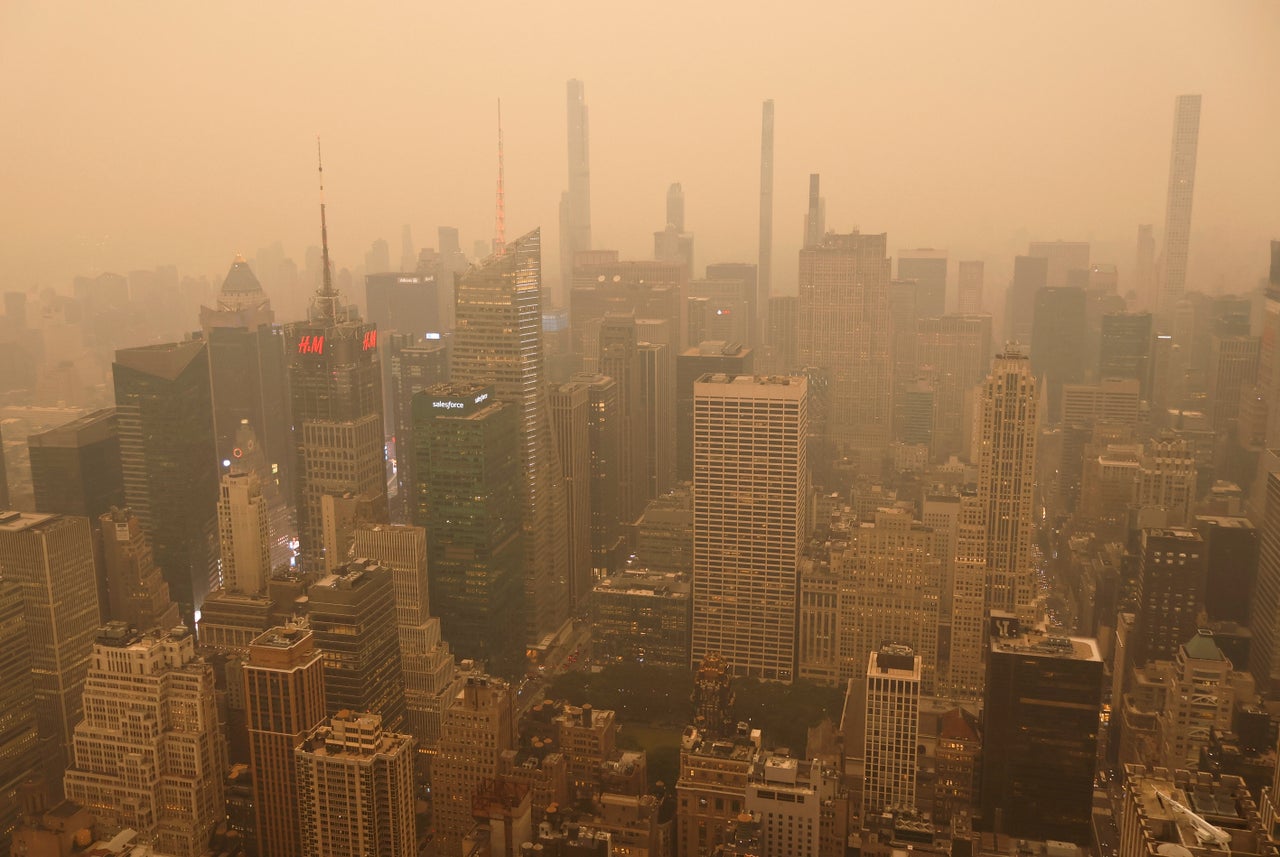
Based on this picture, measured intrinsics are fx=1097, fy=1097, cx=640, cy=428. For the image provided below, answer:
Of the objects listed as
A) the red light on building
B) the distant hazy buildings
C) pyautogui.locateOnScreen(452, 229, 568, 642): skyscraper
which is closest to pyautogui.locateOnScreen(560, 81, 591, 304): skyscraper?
pyautogui.locateOnScreen(452, 229, 568, 642): skyscraper

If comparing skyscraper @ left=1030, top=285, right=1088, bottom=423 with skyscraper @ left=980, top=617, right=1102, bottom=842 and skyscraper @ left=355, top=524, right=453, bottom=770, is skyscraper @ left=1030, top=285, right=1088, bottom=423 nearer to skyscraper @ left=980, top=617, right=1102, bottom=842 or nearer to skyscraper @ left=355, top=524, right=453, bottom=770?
skyscraper @ left=980, top=617, right=1102, bottom=842

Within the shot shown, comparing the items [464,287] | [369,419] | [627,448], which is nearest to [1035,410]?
[627,448]

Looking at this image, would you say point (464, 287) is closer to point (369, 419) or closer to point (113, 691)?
point (369, 419)

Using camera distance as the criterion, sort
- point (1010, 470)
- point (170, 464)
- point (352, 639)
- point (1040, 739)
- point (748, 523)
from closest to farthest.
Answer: point (1040, 739), point (352, 639), point (1010, 470), point (170, 464), point (748, 523)

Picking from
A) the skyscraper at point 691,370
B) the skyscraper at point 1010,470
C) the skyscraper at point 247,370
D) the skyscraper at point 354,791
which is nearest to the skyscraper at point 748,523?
the skyscraper at point 1010,470

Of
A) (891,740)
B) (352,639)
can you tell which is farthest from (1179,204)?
(352,639)

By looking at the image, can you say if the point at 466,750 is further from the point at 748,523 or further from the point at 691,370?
the point at 691,370

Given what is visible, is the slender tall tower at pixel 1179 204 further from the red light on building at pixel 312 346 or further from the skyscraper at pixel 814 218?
the red light on building at pixel 312 346
